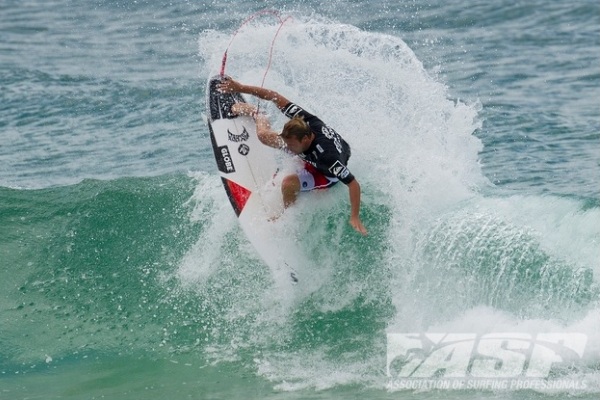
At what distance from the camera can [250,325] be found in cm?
998

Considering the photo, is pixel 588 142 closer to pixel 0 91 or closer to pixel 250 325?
pixel 250 325

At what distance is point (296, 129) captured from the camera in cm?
905

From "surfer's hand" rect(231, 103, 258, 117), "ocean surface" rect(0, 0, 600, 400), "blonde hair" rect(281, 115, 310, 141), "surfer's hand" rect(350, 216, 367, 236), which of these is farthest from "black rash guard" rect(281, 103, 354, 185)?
"surfer's hand" rect(231, 103, 258, 117)

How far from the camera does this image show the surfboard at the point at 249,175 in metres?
10.1

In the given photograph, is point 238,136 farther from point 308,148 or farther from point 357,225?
point 357,225

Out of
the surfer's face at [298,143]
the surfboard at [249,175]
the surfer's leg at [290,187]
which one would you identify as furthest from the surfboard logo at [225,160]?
the surfer's face at [298,143]

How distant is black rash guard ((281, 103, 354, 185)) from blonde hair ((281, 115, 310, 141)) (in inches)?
9.5

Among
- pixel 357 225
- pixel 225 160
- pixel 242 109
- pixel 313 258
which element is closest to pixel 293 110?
pixel 242 109

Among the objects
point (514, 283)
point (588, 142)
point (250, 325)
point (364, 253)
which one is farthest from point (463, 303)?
point (588, 142)

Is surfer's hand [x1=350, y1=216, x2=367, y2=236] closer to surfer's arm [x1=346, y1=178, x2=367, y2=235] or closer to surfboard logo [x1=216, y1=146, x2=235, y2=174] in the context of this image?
A: surfer's arm [x1=346, y1=178, x2=367, y2=235]

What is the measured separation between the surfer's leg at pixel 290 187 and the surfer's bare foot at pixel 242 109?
3.06 feet

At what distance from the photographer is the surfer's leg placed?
9.83 m

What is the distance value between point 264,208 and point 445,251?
6.14ft

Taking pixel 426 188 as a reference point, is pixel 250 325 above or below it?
below
